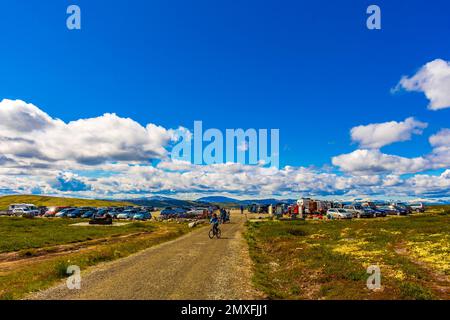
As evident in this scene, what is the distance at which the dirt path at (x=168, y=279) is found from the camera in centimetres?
1580

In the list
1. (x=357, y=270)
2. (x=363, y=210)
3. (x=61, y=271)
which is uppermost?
(x=363, y=210)

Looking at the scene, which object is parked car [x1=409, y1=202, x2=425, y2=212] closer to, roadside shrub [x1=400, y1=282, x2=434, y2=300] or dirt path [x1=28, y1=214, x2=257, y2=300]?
dirt path [x1=28, y1=214, x2=257, y2=300]

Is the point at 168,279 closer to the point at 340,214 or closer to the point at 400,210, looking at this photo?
the point at 340,214

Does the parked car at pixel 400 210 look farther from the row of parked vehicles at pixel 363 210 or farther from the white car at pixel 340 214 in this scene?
the white car at pixel 340 214

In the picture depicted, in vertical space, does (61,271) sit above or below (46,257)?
above

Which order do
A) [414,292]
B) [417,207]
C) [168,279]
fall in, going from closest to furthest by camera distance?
[414,292], [168,279], [417,207]

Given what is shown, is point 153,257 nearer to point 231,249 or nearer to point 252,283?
point 231,249

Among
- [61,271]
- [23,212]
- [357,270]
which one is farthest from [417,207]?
[23,212]

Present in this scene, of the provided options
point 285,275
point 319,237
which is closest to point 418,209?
point 319,237

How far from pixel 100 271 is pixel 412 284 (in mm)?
17556

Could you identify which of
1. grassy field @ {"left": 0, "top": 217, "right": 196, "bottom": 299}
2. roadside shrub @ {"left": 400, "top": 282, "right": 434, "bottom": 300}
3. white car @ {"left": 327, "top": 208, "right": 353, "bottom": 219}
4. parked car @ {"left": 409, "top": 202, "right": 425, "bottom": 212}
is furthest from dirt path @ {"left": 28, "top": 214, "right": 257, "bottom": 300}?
parked car @ {"left": 409, "top": 202, "right": 425, "bottom": 212}

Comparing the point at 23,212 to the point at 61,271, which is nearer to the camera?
the point at 61,271

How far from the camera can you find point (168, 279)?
62.1 feet
